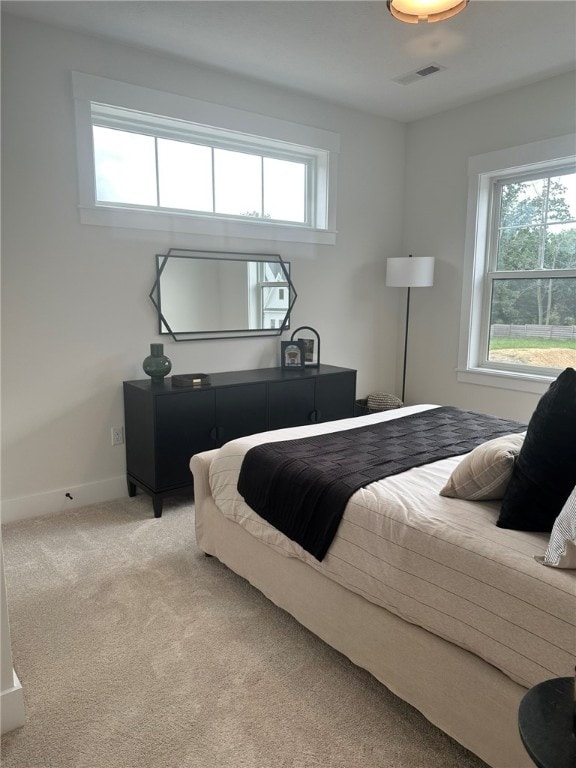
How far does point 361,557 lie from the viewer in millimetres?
1751

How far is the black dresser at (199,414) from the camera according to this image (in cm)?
311

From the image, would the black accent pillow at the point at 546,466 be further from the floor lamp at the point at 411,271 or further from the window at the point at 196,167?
the floor lamp at the point at 411,271

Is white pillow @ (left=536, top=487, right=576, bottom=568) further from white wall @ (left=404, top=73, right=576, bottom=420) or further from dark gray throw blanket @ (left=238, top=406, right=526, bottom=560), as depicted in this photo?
white wall @ (left=404, top=73, right=576, bottom=420)

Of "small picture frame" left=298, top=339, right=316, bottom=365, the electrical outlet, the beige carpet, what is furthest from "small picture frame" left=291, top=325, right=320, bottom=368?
the beige carpet

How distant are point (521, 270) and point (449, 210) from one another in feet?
2.61

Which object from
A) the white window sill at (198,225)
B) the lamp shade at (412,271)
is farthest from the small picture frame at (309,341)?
the lamp shade at (412,271)

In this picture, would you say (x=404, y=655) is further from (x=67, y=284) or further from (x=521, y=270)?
(x=521, y=270)

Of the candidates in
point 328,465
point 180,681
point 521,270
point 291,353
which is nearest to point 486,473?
point 328,465

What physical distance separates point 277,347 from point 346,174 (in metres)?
1.53

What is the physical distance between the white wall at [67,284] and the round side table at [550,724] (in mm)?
2901

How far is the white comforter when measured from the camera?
1288 millimetres

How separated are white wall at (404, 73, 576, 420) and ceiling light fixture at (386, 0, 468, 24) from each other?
1676 mm

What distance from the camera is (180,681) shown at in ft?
5.98

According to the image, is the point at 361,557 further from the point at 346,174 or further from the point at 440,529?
the point at 346,174
